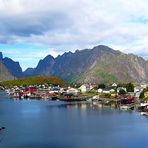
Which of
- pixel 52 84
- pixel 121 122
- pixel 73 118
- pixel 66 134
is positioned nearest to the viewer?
pixel 66 134

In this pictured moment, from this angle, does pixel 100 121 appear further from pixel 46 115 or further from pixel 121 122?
pixel 46 115

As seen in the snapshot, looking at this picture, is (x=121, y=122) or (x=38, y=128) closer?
(x=38, y=128)

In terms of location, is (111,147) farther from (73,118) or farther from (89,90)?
(89,90)

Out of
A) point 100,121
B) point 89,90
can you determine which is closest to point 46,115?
point 100,121

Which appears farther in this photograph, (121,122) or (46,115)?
(46,115)

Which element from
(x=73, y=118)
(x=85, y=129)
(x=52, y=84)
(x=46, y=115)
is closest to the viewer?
(x=85, y=129)

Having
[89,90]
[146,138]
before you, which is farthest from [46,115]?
[89,90]

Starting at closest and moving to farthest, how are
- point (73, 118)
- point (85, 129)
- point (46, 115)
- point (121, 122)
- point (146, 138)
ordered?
point (146, 138) → point (85, 129) → point (121, 122) → point (73, 118) → point (46, 115)

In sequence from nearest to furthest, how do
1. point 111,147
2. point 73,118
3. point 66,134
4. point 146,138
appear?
point 111,147 < point 146,138 < point 66,134 < point 73,118
